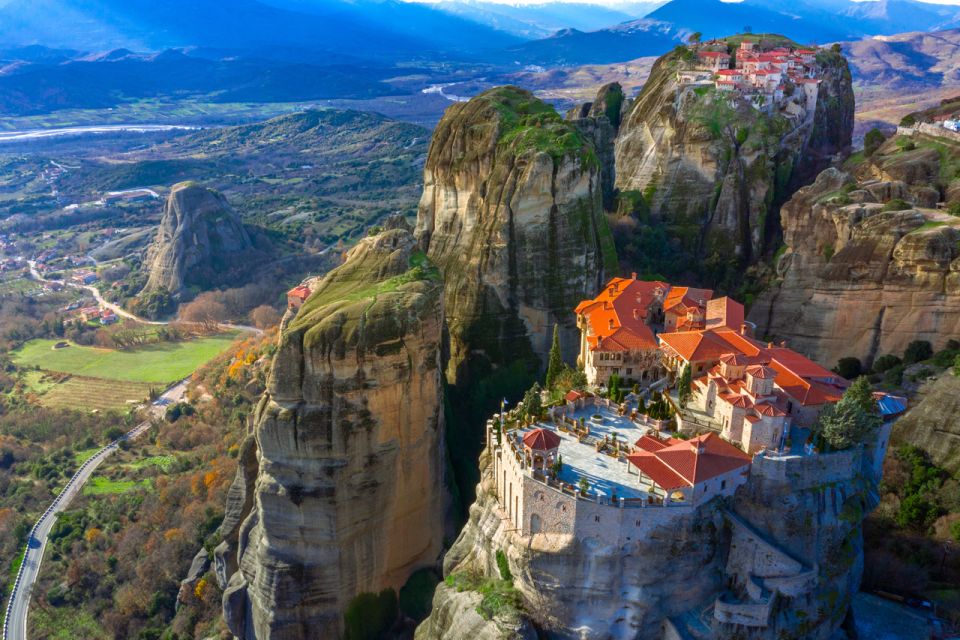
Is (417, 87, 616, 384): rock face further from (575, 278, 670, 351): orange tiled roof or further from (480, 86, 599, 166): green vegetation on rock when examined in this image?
(575, 278, 670, 351): orange tiled roof

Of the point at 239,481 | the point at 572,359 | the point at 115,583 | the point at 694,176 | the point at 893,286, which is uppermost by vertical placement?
the point at 694,176

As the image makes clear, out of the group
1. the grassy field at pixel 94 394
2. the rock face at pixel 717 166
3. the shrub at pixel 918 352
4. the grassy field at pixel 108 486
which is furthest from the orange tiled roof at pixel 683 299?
the grassy field at pixel 94 394

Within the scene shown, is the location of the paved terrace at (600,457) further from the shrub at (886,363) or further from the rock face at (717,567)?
the shrub at (886,363)

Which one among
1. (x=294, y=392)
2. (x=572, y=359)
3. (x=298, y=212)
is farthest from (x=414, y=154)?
(x=294, y=392)

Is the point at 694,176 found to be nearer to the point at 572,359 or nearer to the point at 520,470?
the point at 572,359

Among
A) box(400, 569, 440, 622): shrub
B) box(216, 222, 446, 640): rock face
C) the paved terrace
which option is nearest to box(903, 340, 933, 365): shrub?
the paved terrace

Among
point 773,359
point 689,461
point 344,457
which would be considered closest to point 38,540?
point 344,457

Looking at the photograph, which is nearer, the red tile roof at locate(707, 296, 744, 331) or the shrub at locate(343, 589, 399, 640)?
the shrub at locate(343, 589, 399, 640)
